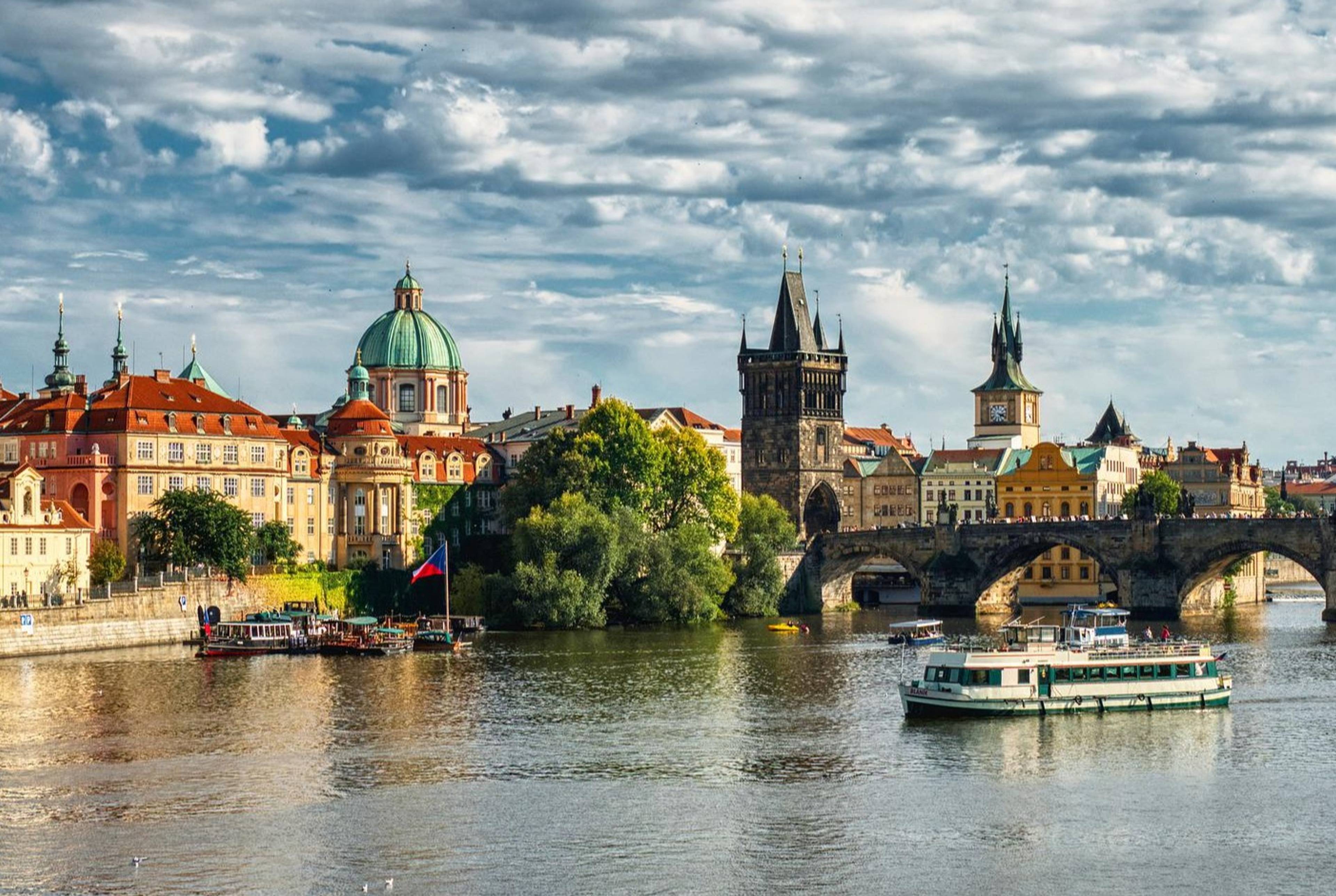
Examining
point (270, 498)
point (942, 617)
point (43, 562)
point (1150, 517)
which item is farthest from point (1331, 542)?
point (43, 562)

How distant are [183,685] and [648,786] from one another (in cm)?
3973

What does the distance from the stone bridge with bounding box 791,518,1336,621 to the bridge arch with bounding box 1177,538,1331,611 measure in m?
0.08

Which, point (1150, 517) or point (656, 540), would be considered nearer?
point (656, 540)

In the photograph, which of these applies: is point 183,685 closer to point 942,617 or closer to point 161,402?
point 161,402

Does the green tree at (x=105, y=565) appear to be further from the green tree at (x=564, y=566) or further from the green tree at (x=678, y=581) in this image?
the green tree at (x=678, y=581)

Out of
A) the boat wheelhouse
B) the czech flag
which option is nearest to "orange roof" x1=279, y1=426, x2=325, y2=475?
the czech flag

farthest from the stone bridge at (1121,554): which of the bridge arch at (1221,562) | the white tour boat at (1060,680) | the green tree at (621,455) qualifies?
the white tour boat at (1060,680)

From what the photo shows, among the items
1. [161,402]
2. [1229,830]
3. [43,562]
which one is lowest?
[1229,830]

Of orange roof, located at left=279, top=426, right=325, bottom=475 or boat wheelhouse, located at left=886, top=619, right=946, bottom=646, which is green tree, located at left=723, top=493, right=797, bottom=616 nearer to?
boat wheelhouse, located at left=886, top=619, right=946, bottom=646

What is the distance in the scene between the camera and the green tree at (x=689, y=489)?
7165 inches

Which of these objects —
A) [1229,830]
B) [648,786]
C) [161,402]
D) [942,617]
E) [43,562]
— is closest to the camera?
[1229,830]

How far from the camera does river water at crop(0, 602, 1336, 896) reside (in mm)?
69438

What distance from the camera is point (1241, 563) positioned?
197 m

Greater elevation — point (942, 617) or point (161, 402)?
point (161, 402)
